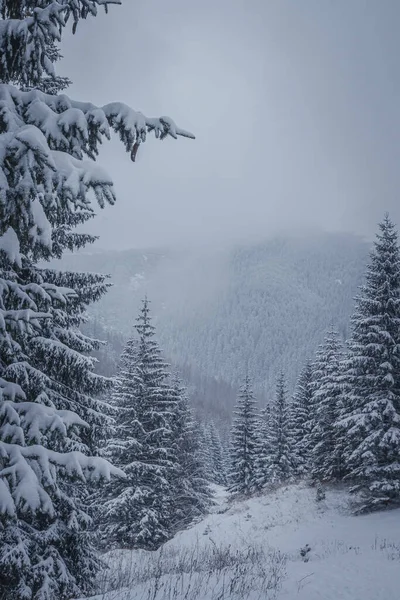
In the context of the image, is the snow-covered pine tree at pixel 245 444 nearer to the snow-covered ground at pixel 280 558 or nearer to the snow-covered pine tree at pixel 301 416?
the snow-covered pine tree at pixel 301 416

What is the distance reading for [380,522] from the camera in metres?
14.2

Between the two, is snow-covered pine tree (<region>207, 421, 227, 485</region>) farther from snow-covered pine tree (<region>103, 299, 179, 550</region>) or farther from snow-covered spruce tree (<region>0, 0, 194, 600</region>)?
snow-covered spruce tree (<region>0, 0, 194, 600</region>)

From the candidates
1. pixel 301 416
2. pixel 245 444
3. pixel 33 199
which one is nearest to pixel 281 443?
pixel 301 416

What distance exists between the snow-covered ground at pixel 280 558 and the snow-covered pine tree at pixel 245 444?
12533 millimetres

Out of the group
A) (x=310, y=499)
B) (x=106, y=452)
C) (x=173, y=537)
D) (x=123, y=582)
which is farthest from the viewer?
(x=173, y=537)

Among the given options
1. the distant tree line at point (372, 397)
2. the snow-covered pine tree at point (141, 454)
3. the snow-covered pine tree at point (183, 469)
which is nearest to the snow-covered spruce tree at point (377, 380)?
the distant tree line at point (372, 397)

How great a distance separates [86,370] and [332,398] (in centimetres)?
2005

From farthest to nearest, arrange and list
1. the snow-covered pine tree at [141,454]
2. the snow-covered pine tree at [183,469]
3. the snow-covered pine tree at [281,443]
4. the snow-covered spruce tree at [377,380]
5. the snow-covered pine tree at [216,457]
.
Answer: the snow-covered pine tree at [216,457], the snow-covered pine tree at [281,443], the snow-covered pine tree at [183,469], the snow-covered pine tree at [141,454], the snow-covered spruce tree at [377,380]

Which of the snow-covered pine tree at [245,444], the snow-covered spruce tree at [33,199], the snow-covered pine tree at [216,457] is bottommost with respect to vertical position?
the snow-covered pine tree at [216,457]

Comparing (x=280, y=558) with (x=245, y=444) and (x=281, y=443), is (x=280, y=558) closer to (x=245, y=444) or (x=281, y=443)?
(x=281, y=443)

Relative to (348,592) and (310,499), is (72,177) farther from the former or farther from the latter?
(310,499)

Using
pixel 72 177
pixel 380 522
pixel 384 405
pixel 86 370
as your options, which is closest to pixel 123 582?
pixel 86 370

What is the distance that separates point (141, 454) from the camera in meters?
18.8

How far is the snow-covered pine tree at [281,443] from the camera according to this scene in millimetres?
33469
